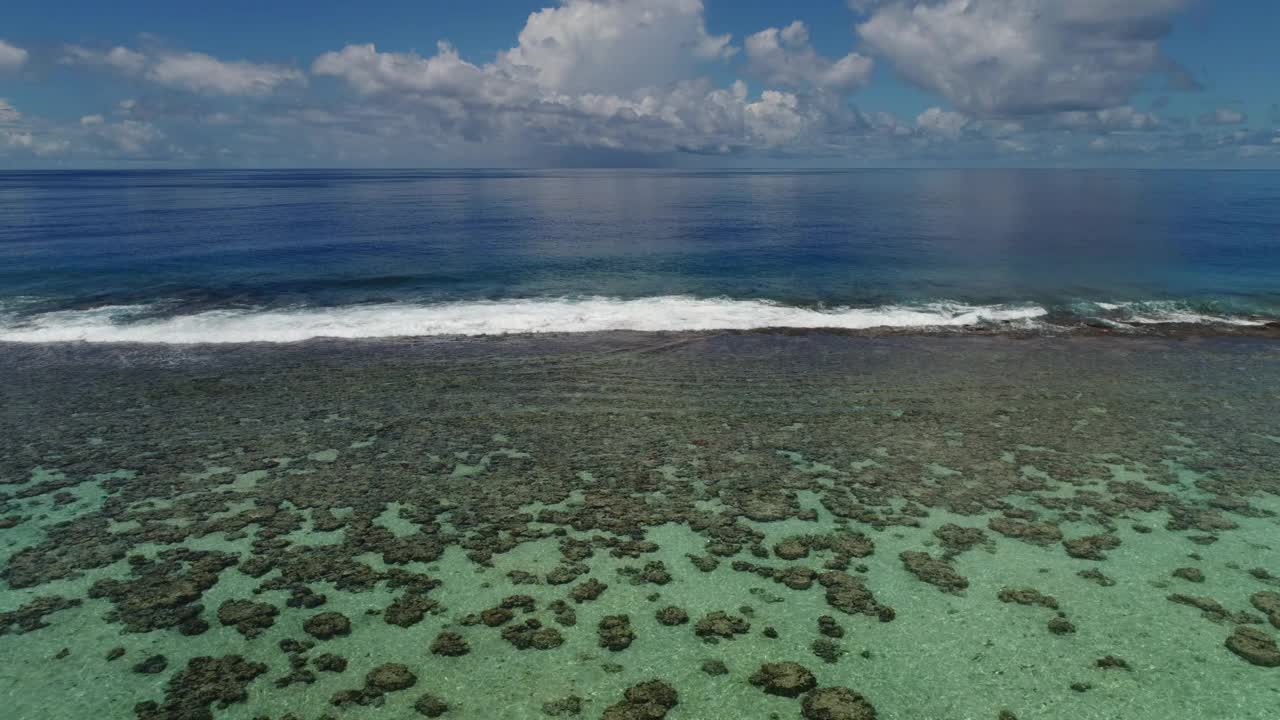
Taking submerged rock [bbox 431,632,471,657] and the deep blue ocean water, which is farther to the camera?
the deep blue ocean water

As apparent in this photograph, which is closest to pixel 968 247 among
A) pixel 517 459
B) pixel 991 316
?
pixel 991 316

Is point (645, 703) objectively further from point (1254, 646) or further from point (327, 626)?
point (1254, 646)

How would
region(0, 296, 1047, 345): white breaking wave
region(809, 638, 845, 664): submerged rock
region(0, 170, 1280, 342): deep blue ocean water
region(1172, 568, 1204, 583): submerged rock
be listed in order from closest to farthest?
region(809, 638, 845, 664): submerged rock → region(1172, 568, 1204, 583): submerged rock → region(0, 296, 1047, 345): white breaking wave → region(0, 170, 1280, 342): deep blue ocean water

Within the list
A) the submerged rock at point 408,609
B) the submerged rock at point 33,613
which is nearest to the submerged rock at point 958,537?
the submerged rock at point 408,609

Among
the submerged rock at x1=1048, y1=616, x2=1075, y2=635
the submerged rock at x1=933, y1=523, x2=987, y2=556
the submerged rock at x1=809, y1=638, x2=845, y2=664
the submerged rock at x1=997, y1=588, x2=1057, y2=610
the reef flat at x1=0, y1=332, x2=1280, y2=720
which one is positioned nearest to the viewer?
the reef flat at x1=0, y1=332, x2=1280, y2=720

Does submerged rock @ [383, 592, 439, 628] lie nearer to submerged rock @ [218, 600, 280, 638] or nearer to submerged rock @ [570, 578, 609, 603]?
submerged rock @ [218, 600, 280, 638]

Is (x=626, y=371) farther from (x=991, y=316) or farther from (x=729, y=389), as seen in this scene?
(x=991, y=316)

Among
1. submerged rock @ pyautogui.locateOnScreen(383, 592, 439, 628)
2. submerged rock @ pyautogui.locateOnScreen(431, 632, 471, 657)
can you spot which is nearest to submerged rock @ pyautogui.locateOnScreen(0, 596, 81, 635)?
submerged rock @ pyautogui.locateOnScreen(383, 592, 439, 628)
